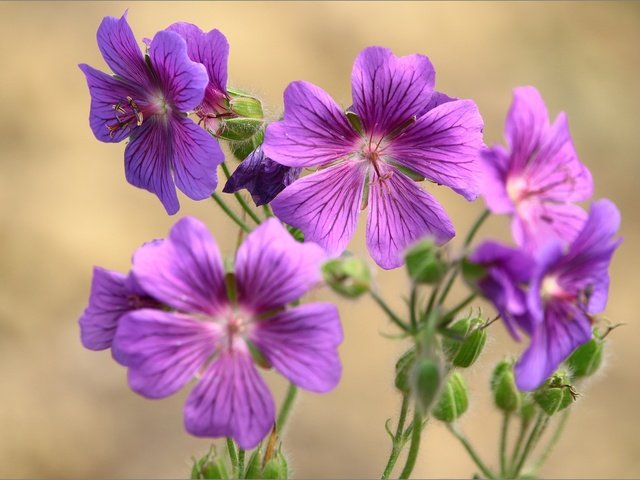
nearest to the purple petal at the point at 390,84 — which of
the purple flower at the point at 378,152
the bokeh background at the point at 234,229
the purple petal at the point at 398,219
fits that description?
the purple flower at the point at 378,152

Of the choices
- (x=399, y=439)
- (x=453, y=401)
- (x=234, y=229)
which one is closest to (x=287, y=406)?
(x=399, y=439)

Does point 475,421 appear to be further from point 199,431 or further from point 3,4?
point 3,4

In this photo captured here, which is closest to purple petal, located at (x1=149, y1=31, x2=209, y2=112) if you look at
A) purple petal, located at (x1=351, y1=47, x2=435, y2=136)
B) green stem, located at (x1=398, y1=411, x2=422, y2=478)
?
purple petal, located at (x1=351, y1=47, x2=435, y2=136)

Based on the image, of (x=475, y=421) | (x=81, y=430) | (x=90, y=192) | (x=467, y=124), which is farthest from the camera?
(x=90, y=192)

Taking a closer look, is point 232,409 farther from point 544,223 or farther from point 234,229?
point 234,229

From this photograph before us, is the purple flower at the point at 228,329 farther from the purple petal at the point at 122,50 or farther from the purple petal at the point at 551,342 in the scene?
the purple petal at the point at 122,50

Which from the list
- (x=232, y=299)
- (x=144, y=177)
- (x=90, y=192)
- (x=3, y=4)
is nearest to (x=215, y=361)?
(x=232, y=299)
